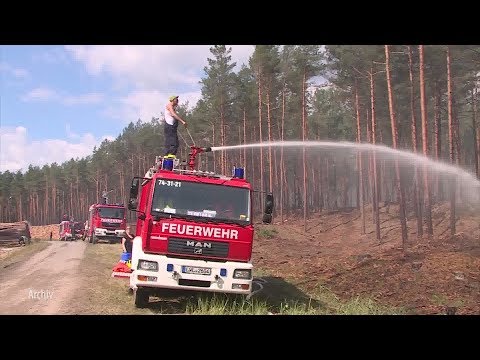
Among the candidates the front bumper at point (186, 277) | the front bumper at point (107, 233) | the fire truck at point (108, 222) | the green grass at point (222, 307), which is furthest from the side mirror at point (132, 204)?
the front bumper at point (107, 233)

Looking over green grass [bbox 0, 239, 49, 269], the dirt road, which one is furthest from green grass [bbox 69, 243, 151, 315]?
green grass [bbox 0, 239, 49, 269]

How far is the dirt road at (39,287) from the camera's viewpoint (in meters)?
9.62

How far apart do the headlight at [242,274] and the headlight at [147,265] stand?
162 centimetres

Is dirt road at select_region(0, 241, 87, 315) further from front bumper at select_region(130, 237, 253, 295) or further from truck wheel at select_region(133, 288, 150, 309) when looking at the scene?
front bumper at select_region(130, 237, 253, 295)

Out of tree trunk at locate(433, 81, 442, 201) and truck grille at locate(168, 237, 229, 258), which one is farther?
tree trunk at locate(433, 81, 442, 201)

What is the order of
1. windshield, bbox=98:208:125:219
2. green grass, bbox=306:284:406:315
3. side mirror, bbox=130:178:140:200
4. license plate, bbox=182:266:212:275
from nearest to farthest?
1. license plate, bbox=182:266:212:275
2. side mirror, bbox=130:178:140:200
3. green grass, bbox=306:284:406:315
4. windshield, bbox=98:208:125:219

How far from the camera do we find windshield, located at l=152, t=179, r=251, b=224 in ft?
31.4

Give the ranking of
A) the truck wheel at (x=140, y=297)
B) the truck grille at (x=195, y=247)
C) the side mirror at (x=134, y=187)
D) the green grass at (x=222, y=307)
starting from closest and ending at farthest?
the green grass at (x=222, y=307) < the truck grille at (x=195, y=247) < the truck wheel at (x=140, y=297) < the side mirror at (x=134, y=187)

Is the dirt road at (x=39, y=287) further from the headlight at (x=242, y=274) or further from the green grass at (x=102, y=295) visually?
the headlight at (x=242, y=274)

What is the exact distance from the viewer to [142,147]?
64.0 metres

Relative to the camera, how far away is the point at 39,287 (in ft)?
40.7

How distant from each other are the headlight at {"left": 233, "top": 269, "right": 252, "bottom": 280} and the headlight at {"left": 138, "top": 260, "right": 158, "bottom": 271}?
162cm

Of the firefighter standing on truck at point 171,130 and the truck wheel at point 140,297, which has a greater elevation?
the firefighter standing on truck at point 171,130

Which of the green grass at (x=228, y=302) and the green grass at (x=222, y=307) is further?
the green grass at (x=228, y=302)
